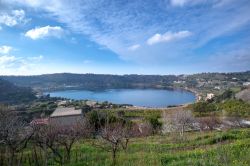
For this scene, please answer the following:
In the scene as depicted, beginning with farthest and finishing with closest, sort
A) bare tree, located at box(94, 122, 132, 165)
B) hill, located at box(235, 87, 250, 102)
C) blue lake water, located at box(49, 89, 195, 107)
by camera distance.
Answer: blue lake water, located at box(49, 89, 195, 107), hill, located at box(235, 87, 250, 102), bare tree, located at box(94, 122, 132, 165)

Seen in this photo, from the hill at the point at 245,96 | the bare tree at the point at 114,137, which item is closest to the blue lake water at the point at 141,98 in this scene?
the hill at the point at 245,96

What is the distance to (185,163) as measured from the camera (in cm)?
1124

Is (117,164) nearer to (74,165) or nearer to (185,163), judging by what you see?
(74,165)

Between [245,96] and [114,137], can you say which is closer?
[114,137]


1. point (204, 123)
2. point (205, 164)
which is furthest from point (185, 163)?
point (204, 123)

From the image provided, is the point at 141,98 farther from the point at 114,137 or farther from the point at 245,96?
the point at 114,137

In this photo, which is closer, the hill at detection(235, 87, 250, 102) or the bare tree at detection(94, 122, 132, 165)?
the bare tree at detection(94, 122, 132, 165)

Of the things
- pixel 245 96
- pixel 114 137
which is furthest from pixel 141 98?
pixel 114 137

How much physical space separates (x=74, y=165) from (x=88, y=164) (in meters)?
0.63

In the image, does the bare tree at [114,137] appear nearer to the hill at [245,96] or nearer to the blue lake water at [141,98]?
the hill at [245,96]

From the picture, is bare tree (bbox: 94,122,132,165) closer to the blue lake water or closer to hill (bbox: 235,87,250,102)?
hill (bbox: 235,87,250,102)

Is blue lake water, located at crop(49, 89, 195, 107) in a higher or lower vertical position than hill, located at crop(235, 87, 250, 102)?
lower

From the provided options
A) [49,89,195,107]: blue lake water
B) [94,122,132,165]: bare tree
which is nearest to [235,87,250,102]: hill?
[49,89,195,107]: blue lake water

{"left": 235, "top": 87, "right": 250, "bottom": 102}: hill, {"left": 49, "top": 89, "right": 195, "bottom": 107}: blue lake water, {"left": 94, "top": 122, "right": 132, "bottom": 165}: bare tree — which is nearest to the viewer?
{"left": 94, "top": 122, "right": 132, "bottom": 165}: bare tree
